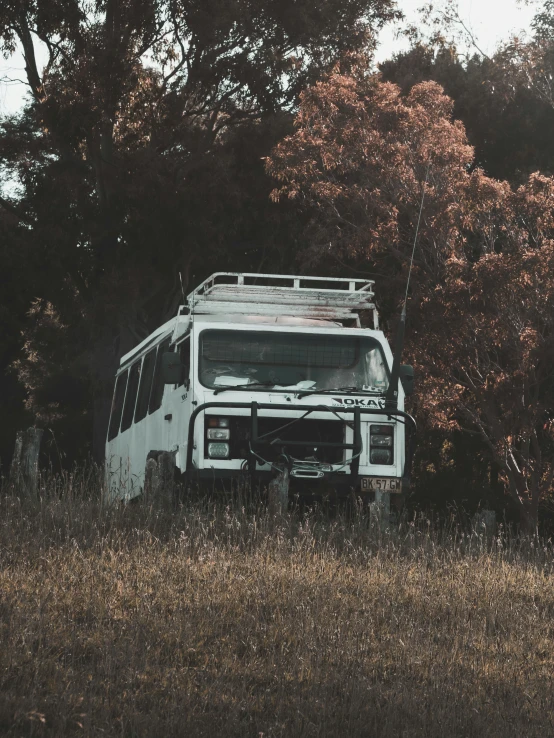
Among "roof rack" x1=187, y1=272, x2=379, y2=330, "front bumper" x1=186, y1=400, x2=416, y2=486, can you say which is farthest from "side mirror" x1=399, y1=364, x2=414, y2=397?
Result: "roof rack" x1=187, y1=272, x2=379, y2=330

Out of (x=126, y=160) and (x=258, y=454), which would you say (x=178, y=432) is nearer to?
(x=258, y=454)

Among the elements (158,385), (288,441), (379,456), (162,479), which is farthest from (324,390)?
(158,385)

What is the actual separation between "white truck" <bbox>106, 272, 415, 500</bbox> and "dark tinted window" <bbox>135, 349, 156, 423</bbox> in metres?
1.38

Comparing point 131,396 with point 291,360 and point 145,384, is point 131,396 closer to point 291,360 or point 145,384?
point 145,384

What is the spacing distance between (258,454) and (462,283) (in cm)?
710

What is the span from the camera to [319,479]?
1208 cm

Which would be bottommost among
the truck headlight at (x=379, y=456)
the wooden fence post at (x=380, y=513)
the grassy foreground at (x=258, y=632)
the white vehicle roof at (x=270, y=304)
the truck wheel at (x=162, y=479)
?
the grassy foreground at (x=258, y=632)

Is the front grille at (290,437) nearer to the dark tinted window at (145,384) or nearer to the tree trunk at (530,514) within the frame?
the dark tinted window at (145,384)

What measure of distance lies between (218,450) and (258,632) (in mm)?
4979

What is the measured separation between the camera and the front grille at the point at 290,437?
39.5 ft

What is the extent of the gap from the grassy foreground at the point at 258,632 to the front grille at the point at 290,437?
4.26 ft

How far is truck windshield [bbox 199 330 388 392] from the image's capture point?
41.2 feet

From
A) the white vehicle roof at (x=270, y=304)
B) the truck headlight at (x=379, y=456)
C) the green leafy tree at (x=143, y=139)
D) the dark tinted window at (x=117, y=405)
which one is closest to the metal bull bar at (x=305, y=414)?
the truck headlight at (x=379, y=456)

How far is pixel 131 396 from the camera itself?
54.3 ft
